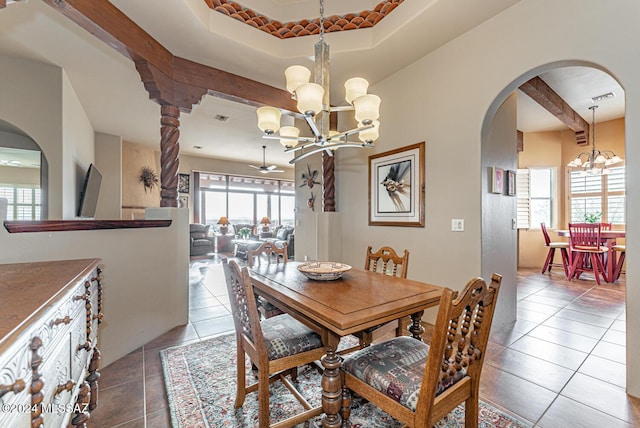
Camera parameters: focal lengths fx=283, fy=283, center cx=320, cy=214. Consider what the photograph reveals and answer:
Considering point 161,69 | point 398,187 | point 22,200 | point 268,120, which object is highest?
point 161,69

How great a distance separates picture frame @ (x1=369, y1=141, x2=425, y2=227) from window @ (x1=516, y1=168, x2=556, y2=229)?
4.39 m

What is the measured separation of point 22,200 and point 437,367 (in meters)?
5.06

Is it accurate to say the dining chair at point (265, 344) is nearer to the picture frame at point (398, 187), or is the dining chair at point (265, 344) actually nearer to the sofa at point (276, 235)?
the picture frame at point (398, 187)

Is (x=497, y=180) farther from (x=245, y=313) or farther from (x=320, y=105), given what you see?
(x=245, y=313)

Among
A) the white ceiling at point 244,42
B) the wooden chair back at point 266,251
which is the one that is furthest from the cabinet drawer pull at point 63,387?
the white ceiling at point 244,42

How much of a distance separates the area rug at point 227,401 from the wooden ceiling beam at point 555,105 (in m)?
3.78

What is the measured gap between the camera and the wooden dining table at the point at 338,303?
1282 mm

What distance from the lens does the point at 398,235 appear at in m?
3.32

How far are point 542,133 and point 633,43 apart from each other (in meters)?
5.32

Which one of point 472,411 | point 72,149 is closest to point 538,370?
point 472,411

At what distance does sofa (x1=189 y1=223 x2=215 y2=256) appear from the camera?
784 centimetres

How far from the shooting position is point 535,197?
6.26m

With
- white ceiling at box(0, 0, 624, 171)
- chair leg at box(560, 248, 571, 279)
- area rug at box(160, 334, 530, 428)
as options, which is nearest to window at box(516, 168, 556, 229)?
chair leg at box(560, 248, 571, 279)

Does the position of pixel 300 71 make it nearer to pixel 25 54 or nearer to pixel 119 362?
pixel 119 362
